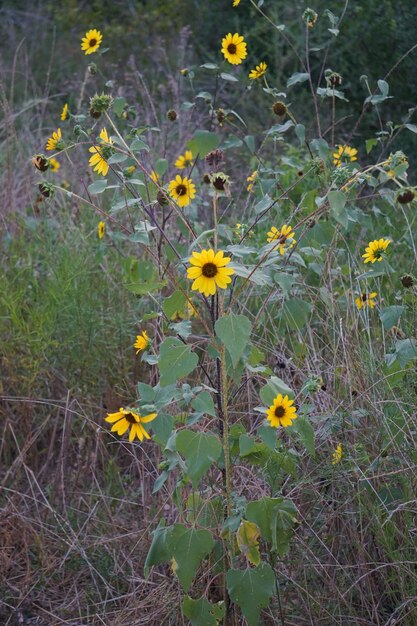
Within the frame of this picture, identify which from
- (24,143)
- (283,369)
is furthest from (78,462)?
(24,143)

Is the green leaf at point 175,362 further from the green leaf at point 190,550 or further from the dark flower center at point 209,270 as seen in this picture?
the green leaf at point 190,550

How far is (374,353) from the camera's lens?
2.73 meters

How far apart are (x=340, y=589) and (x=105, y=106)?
123cm

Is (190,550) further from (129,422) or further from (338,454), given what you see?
(338,454)

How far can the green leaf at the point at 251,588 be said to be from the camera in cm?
202

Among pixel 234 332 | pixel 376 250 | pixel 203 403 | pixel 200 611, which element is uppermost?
pixel 234 332

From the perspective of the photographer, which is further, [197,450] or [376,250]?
[376,250]

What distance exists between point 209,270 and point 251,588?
25.9 inches

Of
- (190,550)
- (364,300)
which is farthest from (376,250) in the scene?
(190,550)

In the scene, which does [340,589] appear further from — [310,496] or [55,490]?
[55,490]

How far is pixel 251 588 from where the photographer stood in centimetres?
203

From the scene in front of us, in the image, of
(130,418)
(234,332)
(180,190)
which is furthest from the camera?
(180,190)

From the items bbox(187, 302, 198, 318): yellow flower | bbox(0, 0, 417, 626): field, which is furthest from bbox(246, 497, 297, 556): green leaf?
bbox(187, 302, 198, 318): yellow flower

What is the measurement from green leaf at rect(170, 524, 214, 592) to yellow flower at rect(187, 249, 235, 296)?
506mm
